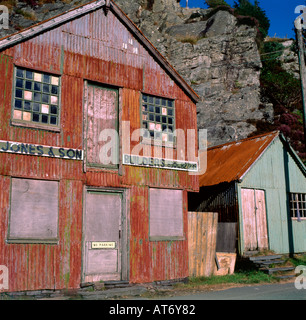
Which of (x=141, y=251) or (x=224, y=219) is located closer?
(x=141, y=251)

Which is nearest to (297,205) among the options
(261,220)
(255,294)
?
(261,220)

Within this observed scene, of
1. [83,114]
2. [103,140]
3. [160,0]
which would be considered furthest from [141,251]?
[160,0]

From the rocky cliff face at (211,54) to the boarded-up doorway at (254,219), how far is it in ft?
43.6

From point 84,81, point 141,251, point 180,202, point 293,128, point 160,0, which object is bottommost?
point 141,251

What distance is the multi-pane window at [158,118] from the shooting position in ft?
44.6

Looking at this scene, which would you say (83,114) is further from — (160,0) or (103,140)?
(160,0)

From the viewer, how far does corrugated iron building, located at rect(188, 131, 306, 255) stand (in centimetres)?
1692

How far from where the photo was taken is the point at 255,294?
35.1ft

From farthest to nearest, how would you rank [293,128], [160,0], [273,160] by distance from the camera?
1. [160,0]
2. [293,128]
3. [273,160]

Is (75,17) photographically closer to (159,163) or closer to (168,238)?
(159,163)

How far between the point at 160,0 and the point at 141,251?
42642mm

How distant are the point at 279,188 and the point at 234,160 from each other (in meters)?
2.49

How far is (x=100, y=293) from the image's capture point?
10.8 meters

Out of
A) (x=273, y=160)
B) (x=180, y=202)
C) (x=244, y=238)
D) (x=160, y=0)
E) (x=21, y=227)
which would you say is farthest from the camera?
(x=160, y=0)
